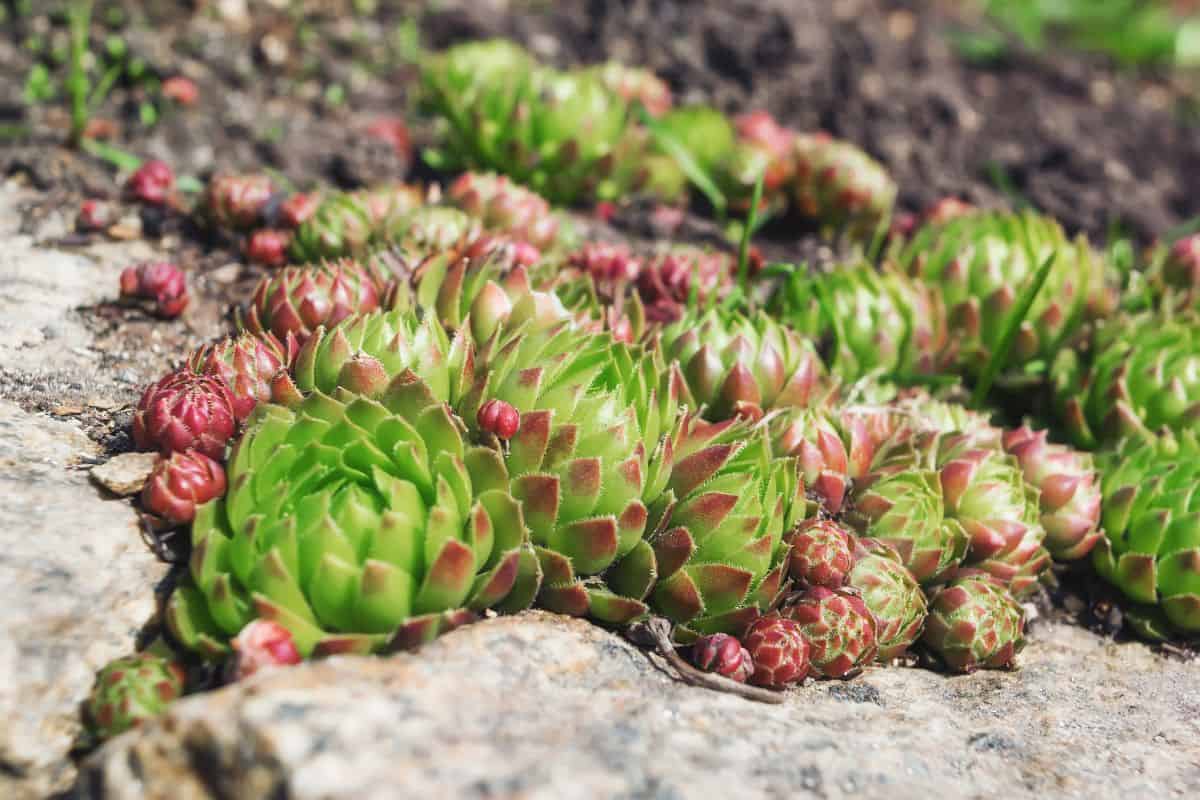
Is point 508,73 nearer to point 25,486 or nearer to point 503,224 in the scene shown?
point 503,224

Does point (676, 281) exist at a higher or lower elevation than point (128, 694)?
higher

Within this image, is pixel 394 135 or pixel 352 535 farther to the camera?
pixel 394 135

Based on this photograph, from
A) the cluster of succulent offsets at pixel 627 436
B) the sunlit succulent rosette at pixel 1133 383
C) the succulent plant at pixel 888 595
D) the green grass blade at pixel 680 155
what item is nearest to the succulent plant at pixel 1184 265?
the cluster of succulent offsets at pixel 627 436

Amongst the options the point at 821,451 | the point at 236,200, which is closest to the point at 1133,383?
the point at 821,451

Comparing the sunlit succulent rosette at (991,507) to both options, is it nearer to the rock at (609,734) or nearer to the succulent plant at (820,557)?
the rock at (609,734)

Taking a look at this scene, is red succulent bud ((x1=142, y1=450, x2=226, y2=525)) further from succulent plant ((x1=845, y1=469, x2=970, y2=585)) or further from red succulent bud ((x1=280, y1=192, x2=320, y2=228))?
succulent plant ((x1=845, y1=469, x2=970, y2=585))

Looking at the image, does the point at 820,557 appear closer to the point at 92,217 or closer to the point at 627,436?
the point at 627,436
